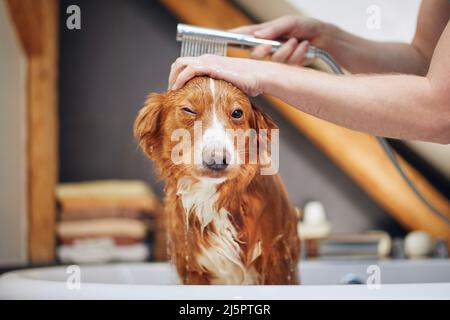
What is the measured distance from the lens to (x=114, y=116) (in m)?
2.43

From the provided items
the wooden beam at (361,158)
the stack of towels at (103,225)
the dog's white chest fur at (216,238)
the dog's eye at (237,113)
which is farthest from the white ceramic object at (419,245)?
the dog's eye at (237,113)

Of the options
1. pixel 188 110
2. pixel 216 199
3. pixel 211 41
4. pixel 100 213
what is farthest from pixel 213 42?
pixel 100 213

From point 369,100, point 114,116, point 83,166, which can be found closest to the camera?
point 369,100

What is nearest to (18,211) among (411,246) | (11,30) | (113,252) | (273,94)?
(113,252)

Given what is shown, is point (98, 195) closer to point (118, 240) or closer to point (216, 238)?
point (118, 240)

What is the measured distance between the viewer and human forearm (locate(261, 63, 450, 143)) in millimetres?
957

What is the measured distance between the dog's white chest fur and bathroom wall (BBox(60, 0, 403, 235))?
1038 mm

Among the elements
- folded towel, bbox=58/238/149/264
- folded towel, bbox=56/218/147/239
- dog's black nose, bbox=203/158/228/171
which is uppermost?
dog's black nose, bbox=203/158/228/171

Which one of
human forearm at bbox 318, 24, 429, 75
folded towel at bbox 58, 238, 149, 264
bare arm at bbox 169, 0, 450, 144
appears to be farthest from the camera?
folded towel at bbox 58, 238, 149, 264

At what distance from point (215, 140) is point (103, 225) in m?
1.68

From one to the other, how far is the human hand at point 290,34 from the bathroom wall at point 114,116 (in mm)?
952

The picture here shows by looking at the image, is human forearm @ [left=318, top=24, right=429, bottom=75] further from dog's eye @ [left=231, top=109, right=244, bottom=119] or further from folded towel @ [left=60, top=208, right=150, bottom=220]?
folded towel @ [left=60, top=208, right=150, bottom=220]

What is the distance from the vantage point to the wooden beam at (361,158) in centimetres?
138

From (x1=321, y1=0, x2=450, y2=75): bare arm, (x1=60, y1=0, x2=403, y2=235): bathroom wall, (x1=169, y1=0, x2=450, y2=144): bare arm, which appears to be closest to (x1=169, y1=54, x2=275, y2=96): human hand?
(x1=169, y1=0, x2=450, y2=144): bare arm
